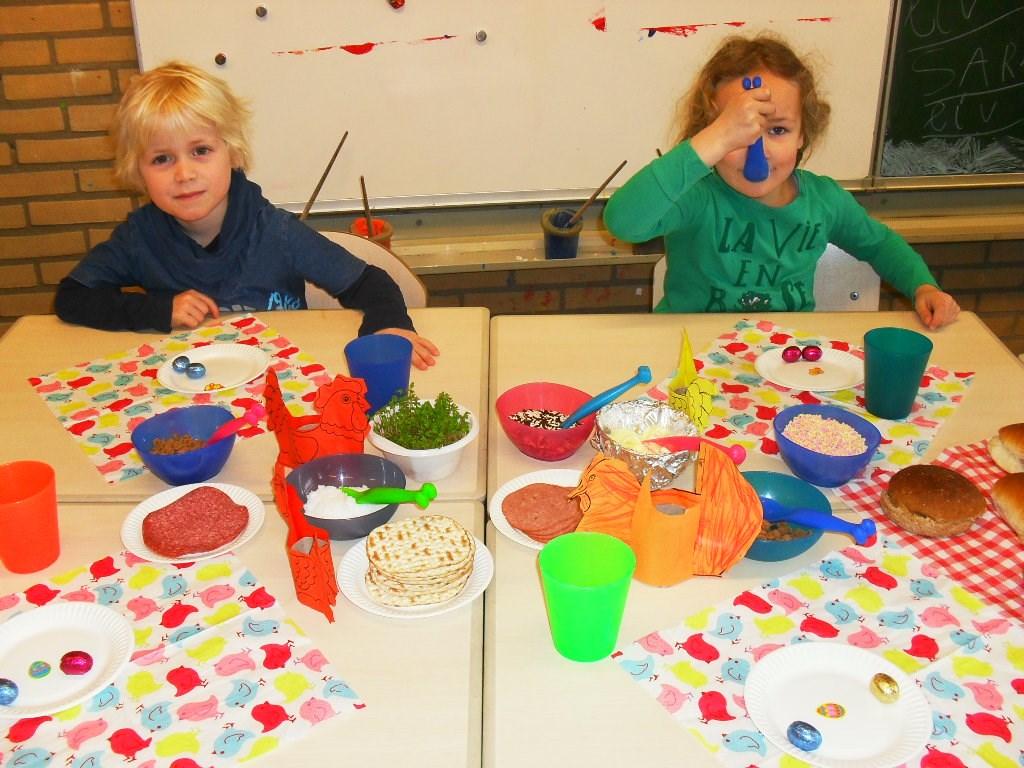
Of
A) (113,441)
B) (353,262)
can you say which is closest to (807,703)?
(113,441)

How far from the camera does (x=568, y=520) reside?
1159 millimetres

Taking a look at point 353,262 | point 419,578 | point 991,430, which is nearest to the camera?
point 419,578

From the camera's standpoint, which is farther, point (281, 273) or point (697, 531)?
point (281, 273)

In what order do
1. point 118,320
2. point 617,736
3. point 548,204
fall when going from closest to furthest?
point 617,736 → point 118,320 → point 548,204

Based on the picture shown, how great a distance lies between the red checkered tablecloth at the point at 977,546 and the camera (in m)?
1.07

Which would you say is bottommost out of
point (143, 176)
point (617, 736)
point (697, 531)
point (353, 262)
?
point (617, 736)

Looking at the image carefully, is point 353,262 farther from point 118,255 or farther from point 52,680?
point 52,680

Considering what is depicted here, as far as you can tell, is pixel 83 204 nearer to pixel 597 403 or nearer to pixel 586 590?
pixel 597 403

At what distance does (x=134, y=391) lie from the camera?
1.55 meters

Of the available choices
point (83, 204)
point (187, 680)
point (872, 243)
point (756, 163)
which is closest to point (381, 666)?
point (187, 680)

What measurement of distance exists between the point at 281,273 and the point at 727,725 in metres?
1.43

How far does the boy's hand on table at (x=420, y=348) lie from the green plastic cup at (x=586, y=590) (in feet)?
2.29

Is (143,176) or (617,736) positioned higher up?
(143,176)

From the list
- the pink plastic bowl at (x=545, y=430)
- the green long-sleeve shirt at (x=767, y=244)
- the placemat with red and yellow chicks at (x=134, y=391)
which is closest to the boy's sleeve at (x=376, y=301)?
the placemat with red and yellow chicks at (x=134, y=391)
